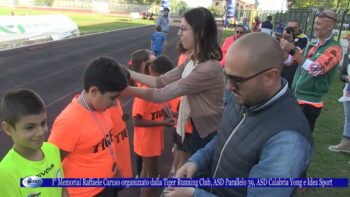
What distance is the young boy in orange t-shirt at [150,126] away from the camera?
364 cm

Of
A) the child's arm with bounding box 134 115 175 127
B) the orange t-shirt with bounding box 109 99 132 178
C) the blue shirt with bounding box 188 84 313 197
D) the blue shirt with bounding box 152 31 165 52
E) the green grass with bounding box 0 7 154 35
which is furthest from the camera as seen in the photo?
the green grass with bounding box 0 7 154 35

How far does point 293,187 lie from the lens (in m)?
1.47

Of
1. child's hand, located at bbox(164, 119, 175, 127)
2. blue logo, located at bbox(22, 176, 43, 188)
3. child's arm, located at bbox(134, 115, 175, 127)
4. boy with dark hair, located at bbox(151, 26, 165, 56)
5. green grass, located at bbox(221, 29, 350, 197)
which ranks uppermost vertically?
blue logo, located at bbox(22, 176, 43, 188)

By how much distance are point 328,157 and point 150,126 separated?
11.8 ft

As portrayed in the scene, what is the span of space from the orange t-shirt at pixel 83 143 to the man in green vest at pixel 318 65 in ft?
8.76

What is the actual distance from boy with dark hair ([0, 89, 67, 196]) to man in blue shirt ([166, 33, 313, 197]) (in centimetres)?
87

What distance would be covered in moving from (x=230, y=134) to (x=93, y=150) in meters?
1.12

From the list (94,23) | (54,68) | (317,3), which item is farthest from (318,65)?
(317,3)

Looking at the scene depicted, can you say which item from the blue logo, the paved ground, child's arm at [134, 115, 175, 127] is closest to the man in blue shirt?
the blue logo

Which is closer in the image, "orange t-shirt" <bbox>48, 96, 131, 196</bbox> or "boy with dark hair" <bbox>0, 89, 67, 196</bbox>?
"boy with dark hair" <bbox>0, 89, 67, 196</bbox>

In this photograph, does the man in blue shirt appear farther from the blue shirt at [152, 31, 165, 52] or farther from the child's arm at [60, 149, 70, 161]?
the blue shirt at [152, 31, 165, 52]

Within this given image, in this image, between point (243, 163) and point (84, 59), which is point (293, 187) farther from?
point (84, 59)

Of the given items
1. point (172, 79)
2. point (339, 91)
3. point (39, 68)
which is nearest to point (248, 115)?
point (172, 79)

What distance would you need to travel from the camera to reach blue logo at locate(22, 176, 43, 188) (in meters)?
1.99
